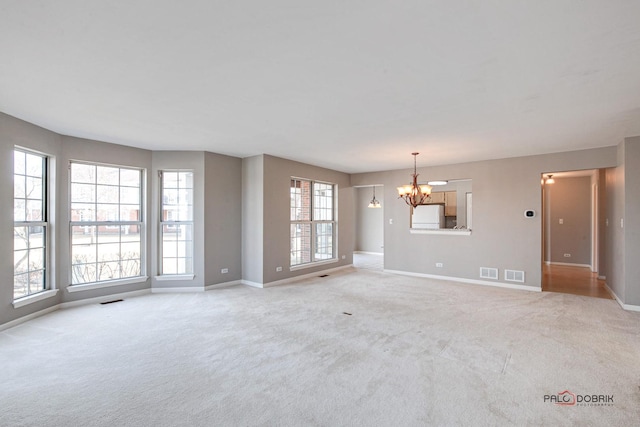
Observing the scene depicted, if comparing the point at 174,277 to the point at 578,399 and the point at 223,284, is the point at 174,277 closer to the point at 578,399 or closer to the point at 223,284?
the point at 223,284

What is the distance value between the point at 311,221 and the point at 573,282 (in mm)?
5743

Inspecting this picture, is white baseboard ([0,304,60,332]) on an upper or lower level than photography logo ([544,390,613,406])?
upper

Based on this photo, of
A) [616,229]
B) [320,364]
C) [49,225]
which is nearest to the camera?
[320,364]

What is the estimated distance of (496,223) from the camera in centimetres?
607

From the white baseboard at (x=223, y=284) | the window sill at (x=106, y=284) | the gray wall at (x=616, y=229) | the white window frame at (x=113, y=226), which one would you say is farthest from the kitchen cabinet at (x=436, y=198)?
the window sill at (x=106, y=284)

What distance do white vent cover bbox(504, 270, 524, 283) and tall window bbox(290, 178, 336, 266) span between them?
3832 millimetres

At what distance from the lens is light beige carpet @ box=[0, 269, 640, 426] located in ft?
6.98

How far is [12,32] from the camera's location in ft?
6.54

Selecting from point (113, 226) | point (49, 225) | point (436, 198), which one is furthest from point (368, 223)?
point (49, 225)

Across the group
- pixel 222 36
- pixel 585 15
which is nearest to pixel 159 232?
pixel 222 36

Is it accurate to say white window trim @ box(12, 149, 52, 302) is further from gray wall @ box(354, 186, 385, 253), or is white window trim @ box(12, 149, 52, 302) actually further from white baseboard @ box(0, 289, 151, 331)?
gray wall @ box(354, 186, 385, 253)

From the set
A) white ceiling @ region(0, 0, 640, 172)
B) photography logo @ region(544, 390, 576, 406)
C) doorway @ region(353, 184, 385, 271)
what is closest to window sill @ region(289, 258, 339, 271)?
white ceiling @ region(0, 0, 640, 172)

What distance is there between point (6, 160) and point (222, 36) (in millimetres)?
3573

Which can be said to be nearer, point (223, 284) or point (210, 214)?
point (210, 214)
